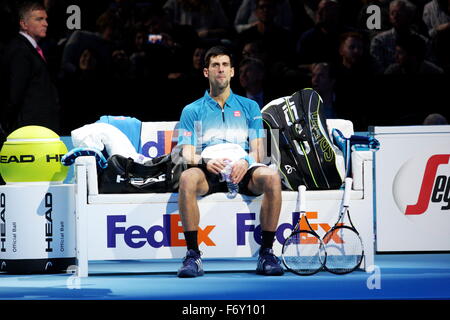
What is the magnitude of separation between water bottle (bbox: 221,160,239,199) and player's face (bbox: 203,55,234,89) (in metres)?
0.51

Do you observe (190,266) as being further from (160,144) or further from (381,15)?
(381,15)

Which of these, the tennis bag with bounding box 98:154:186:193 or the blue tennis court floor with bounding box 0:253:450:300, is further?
the tennis bag with bounding box 98:154:186:193

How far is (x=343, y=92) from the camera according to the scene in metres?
7.25

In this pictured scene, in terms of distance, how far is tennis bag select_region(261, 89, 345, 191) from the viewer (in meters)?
5.46

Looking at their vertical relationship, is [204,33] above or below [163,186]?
above

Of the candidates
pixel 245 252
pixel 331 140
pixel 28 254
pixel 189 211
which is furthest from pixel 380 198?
pixel 28 254

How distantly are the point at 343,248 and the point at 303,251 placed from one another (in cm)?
22

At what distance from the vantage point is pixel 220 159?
5.15 meters

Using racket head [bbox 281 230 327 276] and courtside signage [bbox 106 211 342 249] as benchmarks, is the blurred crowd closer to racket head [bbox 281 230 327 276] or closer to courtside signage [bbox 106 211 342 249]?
courtside signage [bbox 106 211 342 249]

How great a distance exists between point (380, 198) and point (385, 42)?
1920mm

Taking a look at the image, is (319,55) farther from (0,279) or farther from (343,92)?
(0,279)

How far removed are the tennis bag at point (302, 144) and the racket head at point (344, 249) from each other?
0.36 meters

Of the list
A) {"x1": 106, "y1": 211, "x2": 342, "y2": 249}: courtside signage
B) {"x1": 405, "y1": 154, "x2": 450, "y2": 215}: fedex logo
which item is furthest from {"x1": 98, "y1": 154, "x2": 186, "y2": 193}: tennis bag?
{"x1": 405, "y1": 154, "x2": 450, "y2": 215}: fedex logo

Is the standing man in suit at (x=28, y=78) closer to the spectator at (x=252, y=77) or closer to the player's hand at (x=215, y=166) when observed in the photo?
the spectator at (x=252, y=77)
